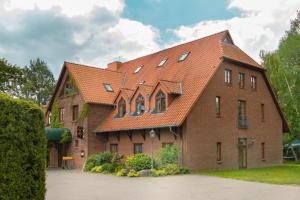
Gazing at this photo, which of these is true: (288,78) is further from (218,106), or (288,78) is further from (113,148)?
(113,148)

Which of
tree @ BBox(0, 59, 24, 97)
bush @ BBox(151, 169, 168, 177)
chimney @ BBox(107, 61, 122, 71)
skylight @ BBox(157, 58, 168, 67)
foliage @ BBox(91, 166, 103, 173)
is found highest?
chimney @ BBox(107, 61, 122, 71)

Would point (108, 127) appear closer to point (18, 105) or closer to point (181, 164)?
point (181, 164)

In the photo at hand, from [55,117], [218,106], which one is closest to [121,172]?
[218,106]

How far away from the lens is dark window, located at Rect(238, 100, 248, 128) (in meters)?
30.4

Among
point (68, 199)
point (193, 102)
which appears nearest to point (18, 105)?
point (68, 199)

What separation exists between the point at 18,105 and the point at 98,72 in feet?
89.5

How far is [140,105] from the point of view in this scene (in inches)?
1192

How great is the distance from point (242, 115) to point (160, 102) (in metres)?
6.87

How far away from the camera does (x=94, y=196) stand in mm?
15227

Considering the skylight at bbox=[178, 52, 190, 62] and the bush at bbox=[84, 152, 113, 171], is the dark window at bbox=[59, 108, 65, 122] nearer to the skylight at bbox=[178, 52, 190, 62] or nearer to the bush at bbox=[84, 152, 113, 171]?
the bush at bbox=[84, 152, 113, 171]

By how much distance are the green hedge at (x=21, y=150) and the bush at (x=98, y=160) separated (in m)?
19.5

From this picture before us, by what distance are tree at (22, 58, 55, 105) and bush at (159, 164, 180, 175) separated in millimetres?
44389

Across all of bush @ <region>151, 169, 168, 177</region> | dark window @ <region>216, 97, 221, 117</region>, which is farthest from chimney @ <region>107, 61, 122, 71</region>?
bush @ <region>151, 169, 168, 177</region>

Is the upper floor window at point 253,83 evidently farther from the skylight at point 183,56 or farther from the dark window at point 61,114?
the dark window at point 61,114
